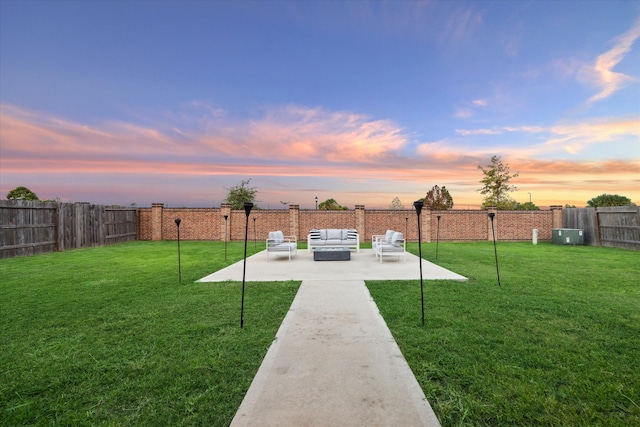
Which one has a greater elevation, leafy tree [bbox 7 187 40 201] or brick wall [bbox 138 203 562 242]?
leafy tree [bbox 7 187 40 201]

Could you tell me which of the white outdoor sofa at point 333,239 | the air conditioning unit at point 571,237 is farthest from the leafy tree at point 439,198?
the white outdoor sofa at point 333,239

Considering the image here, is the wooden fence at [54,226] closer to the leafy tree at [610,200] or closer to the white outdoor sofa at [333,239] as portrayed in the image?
the white outdoor sofa at [333,239]

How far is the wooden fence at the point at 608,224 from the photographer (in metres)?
12.9

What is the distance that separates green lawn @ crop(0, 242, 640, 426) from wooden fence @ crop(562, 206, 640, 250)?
10023 mm

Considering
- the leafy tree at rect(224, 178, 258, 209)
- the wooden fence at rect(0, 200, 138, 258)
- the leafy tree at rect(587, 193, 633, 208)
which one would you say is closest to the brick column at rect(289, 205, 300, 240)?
the wooden fence at rect(0, 200, 138, 258)

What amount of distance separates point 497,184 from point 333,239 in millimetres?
22870

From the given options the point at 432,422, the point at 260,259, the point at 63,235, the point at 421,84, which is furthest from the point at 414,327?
the point at 63,235

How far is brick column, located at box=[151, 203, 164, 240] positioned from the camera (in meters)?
A: 17.4

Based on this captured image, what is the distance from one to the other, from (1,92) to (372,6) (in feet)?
38.0

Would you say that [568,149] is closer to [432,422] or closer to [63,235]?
[432,422]

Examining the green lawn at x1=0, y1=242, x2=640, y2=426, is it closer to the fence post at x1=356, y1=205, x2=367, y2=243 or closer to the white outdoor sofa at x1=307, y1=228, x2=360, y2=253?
the white outdoor sofa at x1=307, y1=228, x2=360, y2=253

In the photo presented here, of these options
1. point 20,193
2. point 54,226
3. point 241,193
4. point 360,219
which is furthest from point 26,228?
point 20,193

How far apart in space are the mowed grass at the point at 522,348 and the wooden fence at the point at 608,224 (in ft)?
31.9

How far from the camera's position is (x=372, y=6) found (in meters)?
9.80
